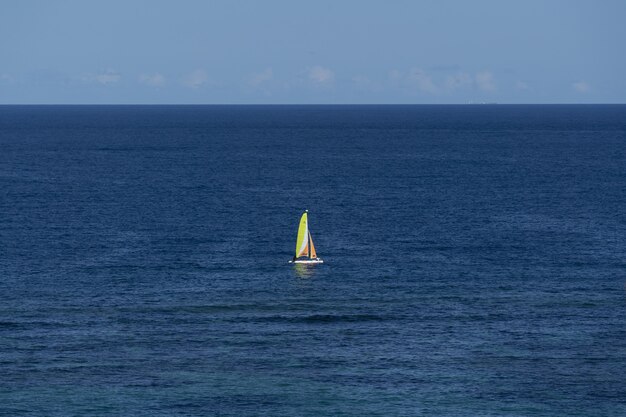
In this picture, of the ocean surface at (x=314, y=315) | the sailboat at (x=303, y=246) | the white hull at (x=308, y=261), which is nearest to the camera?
the ocean surface at (x=314, y=315)

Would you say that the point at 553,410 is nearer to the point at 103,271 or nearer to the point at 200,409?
the point at 200,409

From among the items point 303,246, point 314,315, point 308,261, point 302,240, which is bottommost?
point 314,315

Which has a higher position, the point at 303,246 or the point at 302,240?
the point at 302,240

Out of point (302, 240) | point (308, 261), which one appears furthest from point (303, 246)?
point (308, 261)

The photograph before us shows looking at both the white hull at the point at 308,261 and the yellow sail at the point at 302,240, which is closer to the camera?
the white hull at the point at 308,261

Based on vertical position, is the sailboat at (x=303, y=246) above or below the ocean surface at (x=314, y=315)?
above

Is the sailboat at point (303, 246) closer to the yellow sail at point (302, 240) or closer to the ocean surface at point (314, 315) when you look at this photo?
the yellow sail at point (302, 240)

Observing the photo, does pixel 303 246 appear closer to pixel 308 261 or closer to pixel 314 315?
pixel 308 261

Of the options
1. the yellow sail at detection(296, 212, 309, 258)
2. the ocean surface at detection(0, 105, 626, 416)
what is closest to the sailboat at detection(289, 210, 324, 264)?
the yellow sail at detection(296, 212, 309, 258)

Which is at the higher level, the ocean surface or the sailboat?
the sailboat

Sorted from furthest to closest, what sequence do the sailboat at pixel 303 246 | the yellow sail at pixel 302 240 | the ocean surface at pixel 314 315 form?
1. the yellow sail at pixel 302 240
2. the sailboat at pixel 303 246
3. the ocean surface at pixel 314 315

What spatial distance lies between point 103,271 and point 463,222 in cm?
6346

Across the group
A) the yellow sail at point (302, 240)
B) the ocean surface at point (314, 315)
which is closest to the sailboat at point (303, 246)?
the yellow sail at point (302, 240)

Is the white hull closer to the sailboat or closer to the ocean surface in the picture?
the sailboat
